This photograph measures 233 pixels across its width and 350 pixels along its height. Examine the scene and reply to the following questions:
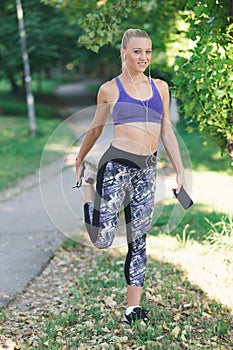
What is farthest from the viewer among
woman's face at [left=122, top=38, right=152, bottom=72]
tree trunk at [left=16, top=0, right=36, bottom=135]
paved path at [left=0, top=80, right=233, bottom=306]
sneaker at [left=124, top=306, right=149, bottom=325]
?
tree trunk at [left=16, top=0, right=36, bottom=135]

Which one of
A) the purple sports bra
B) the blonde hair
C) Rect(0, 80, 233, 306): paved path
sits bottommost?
Rect(0, 80, 233, 306): paved path

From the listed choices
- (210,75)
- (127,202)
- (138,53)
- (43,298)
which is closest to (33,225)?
(43,298)

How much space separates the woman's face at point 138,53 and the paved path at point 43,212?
0.71m

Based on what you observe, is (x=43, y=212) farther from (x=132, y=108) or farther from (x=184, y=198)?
(x=132, y=108)

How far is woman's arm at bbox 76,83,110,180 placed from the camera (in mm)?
3266

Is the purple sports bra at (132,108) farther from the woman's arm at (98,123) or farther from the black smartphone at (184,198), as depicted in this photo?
the black smartphone at (184,198)

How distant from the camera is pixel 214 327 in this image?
358cm

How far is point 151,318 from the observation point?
152 inches

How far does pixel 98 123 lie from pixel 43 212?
427cm

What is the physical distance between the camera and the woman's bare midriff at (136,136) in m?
3.29

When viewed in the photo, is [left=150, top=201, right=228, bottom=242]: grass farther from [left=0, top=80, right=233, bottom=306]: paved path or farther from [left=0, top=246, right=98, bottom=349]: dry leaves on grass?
[left=0, top=246, right=98, bottom=349]: dry leaves on grass

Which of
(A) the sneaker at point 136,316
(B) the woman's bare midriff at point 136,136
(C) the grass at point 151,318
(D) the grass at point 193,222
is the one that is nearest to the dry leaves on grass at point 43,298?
(C) the grass at point 151,318

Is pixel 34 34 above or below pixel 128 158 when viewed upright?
below

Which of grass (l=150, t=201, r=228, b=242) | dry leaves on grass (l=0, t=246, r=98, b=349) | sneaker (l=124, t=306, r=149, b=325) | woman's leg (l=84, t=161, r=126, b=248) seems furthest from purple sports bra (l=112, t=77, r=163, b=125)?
grass (l=150, t=201, r=228, b=242)
